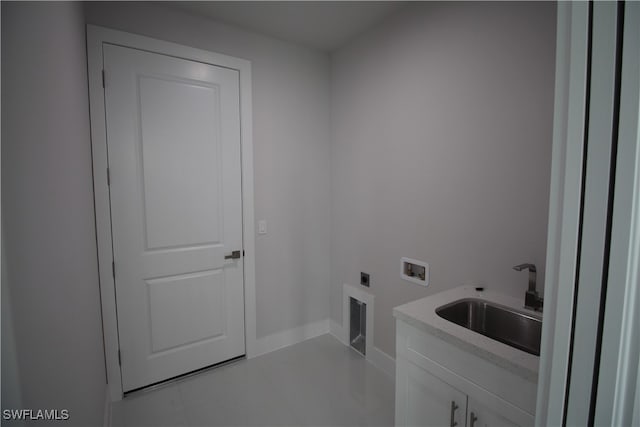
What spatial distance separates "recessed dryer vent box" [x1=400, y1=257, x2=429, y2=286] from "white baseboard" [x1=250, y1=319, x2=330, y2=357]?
1.11m

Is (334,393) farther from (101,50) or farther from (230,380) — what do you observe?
(101,50)

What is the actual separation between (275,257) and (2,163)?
208 centimetres

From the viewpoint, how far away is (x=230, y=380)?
2.21 meters

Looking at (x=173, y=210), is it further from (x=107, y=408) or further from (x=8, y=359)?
(x=8, y=359)

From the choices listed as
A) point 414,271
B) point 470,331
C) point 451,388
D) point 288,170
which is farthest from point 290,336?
point 470,331

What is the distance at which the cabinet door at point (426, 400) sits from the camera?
4.04 ft

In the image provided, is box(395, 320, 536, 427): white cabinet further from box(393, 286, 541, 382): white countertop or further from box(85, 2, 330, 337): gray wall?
box(85, 2, 330, 337): gray wall

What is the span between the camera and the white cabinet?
1.05 metres

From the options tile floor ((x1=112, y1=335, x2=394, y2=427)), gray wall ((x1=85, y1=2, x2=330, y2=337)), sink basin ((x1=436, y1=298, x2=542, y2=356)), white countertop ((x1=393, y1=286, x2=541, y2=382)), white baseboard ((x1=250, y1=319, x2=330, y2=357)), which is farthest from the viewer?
white baseboard ((x1=250, y1=319, x2=330, y2=357))

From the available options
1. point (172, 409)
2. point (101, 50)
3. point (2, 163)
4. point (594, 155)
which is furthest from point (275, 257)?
point (594, 155)

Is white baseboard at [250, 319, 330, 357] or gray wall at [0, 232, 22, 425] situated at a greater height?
gray wall at [0, 232, 22, 425]

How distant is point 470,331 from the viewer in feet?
4.05

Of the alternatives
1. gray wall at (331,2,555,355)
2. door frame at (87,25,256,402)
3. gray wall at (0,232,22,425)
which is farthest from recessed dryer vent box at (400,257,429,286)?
gray wall at (0,232,22,425)

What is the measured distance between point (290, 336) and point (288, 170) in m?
1.47
